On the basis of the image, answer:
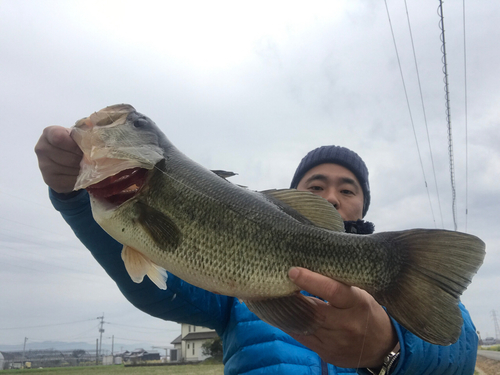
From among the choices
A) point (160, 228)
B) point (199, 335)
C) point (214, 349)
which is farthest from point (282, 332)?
point (199, 335)

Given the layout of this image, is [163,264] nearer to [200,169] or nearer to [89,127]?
[200,169]

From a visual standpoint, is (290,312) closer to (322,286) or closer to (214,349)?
(322,286)

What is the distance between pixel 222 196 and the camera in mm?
2184

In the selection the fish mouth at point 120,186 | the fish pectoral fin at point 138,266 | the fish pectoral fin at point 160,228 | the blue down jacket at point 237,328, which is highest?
the fish mouth at point 120,186

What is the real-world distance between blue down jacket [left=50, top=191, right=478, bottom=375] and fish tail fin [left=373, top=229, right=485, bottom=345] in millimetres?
583

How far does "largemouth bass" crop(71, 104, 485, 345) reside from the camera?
178cm

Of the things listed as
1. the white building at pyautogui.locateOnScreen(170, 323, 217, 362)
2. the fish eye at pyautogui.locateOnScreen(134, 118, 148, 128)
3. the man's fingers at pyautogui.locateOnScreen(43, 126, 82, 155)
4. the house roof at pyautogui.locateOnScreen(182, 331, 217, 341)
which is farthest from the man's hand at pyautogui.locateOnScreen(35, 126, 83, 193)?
the house roof at pyautogui.locateOnScreen(182, 331, 217, 341)

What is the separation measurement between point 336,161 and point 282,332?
2.32 m

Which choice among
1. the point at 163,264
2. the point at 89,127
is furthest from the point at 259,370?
the point at 89,127

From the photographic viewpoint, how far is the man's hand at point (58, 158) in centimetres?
225

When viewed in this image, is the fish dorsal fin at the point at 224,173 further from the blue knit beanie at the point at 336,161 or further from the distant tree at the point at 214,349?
the distant tree at the point at 214,349

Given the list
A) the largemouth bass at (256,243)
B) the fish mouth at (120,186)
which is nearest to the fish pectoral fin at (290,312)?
the largemouth bass at (256,243)

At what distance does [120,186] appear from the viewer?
2.33 metres

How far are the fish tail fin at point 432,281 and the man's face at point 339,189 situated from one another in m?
1.91
